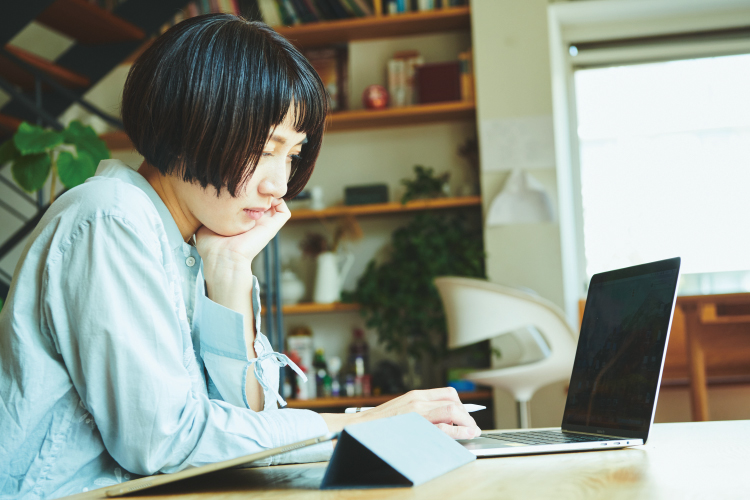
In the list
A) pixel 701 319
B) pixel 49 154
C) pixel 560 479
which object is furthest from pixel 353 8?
pixel 560 479

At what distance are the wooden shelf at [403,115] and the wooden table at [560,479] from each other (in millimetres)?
2812

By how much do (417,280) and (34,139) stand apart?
1.78 m

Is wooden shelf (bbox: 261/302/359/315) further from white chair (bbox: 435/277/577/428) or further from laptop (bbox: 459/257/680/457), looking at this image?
laptop (bbox: 459/257/680/457)

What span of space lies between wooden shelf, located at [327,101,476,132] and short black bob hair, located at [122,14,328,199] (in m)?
2.49

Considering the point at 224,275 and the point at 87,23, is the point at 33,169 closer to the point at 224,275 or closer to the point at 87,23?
the point at 87,23

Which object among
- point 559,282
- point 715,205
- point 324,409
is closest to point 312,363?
point 324,409

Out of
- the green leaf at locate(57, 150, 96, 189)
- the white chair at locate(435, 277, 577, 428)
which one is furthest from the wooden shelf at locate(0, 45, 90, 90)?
the white chair at locate(435, 277, 577, 428)

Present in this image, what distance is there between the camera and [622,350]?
881 mm

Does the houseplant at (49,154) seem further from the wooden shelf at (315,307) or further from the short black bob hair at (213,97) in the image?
the short black bob hair at (213,97)

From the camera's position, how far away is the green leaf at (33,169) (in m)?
2.62

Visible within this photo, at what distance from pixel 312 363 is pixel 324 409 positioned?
0.27 metres

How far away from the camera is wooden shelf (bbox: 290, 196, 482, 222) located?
3.49m

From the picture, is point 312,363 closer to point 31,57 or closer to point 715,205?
point 31,57

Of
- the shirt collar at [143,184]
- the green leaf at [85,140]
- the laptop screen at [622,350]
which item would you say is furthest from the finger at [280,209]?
the green leaf at [85,140]
